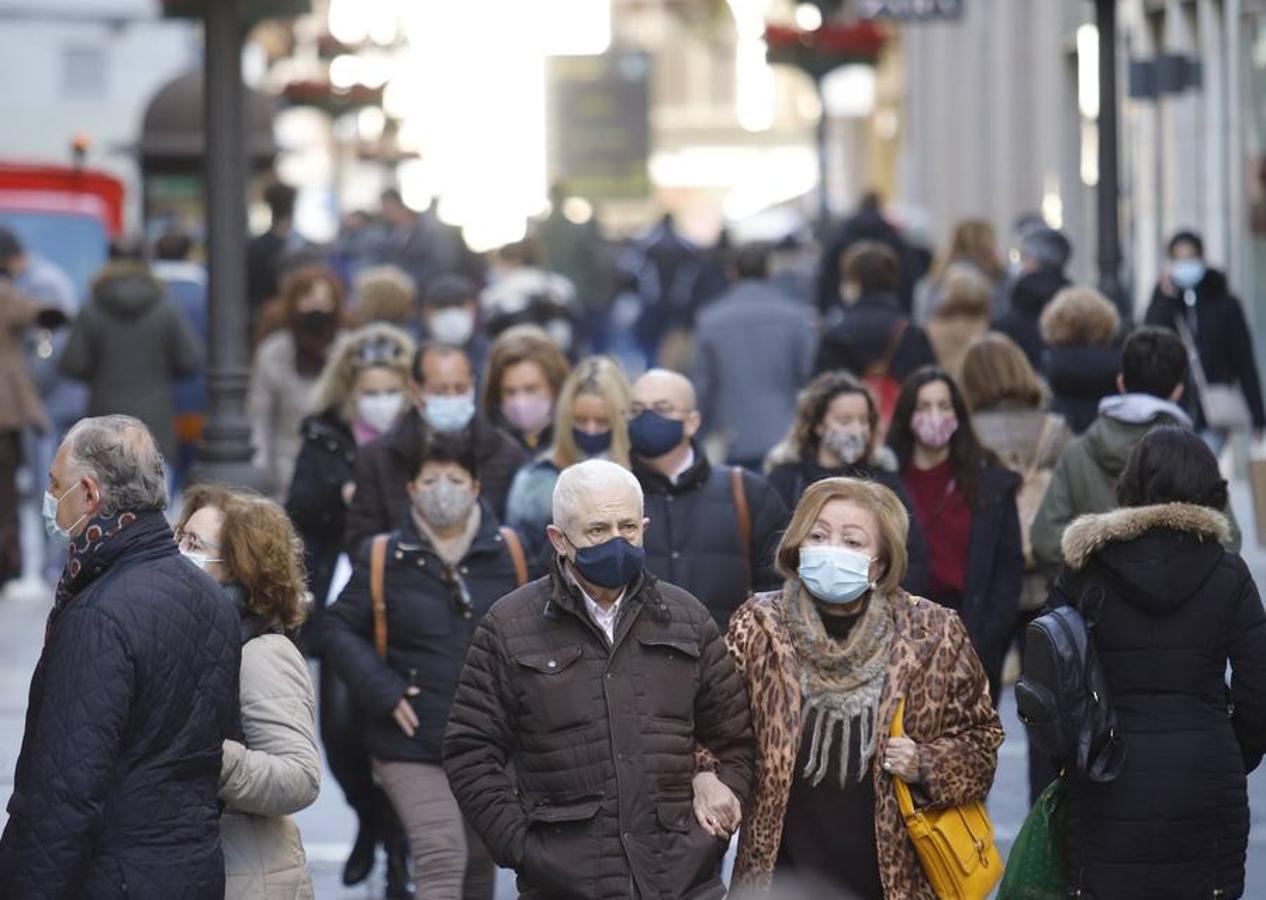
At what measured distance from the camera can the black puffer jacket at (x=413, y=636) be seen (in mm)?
8688

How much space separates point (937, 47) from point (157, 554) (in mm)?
34829

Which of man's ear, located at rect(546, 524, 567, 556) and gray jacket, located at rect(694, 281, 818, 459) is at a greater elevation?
gray jacket, located at rect(694, 281, 818, 459)

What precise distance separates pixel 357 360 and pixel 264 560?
457 centimetres

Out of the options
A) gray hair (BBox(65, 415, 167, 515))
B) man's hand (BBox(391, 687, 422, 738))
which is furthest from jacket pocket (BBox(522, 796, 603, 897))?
man's hand (BBox(391, 687, 422, 738))

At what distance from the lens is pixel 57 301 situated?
17.9 metres

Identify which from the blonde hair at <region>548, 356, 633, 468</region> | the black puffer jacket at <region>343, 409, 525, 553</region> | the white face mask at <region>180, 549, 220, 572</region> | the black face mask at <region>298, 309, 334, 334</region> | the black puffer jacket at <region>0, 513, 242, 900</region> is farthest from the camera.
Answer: the black face mask at <region>298, 309, 334, 334</region>

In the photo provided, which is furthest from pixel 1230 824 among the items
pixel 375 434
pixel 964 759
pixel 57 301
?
pixel 57 301

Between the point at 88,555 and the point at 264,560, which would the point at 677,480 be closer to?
the point at 264,560

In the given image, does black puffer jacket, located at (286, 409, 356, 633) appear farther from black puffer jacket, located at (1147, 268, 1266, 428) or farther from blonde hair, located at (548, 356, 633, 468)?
black puffer jacket, located at (1147, 268, 1266, 428)

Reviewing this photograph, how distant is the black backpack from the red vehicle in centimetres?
1800

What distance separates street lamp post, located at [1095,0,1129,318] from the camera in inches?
635

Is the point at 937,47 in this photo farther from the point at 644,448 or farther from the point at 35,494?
the point at 644,448

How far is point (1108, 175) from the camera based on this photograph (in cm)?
1616

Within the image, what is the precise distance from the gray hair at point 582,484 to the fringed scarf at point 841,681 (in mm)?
521
